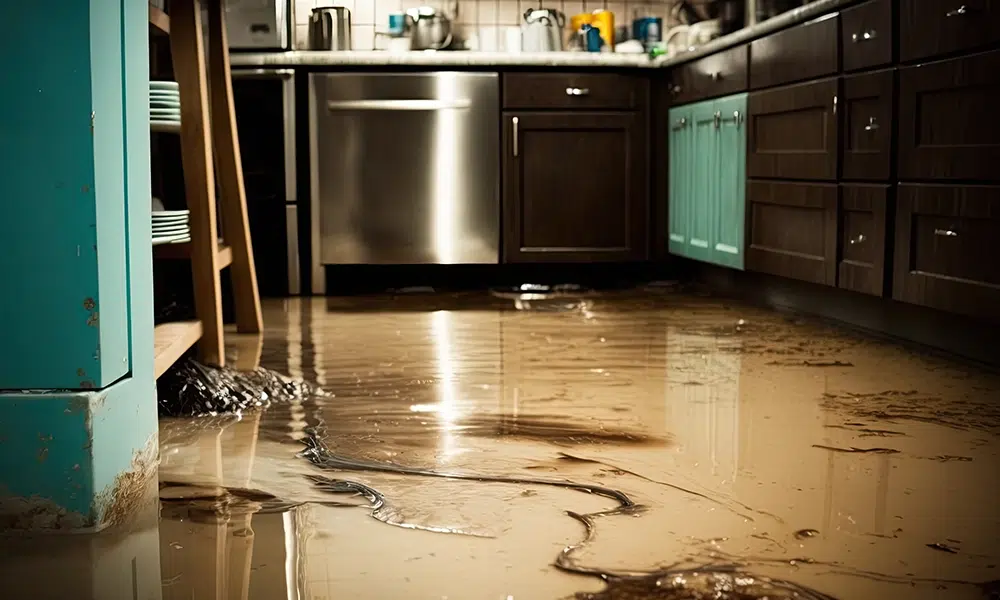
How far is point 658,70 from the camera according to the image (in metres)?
4.73

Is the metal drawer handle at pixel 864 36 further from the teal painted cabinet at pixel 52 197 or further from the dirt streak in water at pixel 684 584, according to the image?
the teal painted cabinet at pixel 52 197

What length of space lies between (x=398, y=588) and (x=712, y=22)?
3.99 metres

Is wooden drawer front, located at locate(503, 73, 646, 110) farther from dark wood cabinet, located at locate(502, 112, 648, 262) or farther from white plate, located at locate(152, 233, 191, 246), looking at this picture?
white plate, located at locate(152, 233, 191, 246)

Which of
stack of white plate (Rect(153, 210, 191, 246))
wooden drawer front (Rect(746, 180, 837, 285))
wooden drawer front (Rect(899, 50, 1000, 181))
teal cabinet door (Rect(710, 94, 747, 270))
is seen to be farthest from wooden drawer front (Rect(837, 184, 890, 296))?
stack of white plate (Rect(153, 210, 191, 246))

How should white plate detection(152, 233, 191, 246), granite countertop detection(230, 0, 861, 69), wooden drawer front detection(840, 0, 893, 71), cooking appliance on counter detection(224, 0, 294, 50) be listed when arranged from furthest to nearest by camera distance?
cooking appliance on counter detection(224, 0, 294, 50) < granite countertop detection(230, 0, 861, 69) < wooden drawer front detection(840, 0, 893, 71) < white plate detection(152, 233, 191, 246)

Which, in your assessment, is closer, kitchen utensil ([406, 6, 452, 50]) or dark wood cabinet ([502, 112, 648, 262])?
dark wood cabinet ([502, 112, 648, 262])

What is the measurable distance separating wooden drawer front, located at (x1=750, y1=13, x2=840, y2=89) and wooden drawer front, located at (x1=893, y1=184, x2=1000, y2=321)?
0.54 m

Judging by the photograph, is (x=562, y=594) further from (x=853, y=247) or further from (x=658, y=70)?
(x=658, y=70)

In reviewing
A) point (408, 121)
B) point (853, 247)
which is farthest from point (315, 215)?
point (853, 247)

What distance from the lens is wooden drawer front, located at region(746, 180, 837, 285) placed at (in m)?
3.32

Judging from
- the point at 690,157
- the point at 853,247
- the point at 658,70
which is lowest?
the point at 853,247

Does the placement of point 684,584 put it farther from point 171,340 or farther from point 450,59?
point 450,59

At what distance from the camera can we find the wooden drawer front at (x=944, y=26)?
99.0 inches

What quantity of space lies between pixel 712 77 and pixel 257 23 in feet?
5.68
